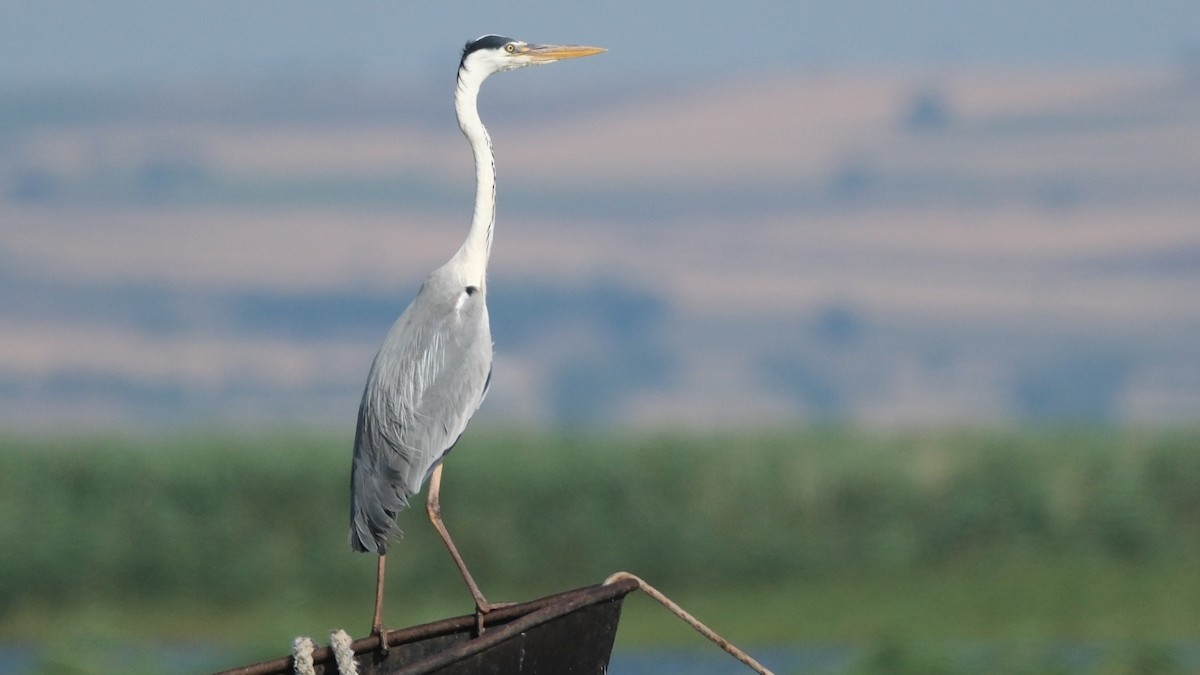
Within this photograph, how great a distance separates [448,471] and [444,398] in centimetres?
1084

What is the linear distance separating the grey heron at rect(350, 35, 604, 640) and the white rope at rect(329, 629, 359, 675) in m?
0.61

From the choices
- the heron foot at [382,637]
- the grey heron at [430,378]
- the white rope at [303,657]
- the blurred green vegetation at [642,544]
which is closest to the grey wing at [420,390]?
the grey heron at [430,378]

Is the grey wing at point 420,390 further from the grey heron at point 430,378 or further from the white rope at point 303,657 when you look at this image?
the white rope at point 303,657

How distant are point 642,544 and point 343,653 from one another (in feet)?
35.1

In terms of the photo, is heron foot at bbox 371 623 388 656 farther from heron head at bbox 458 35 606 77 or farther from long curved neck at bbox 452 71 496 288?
heron head at bbox 458 35 606 77

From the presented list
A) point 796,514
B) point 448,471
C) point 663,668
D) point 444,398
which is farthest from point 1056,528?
point 444,398

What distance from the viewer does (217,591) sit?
14742mm

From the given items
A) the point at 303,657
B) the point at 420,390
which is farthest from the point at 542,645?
the point at 420,390

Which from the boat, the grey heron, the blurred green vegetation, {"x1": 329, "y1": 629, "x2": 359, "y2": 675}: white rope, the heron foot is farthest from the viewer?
the blurred green vegetation

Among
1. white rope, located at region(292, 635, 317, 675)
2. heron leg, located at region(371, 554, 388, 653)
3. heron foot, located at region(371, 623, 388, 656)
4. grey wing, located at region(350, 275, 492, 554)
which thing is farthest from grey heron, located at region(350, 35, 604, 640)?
white rope, located at region(292, 635, 317, 675)

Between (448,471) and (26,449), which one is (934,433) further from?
(26,449)

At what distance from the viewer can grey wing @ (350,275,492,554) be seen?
484 centimetres

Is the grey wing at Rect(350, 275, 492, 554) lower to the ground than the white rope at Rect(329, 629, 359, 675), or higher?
higher

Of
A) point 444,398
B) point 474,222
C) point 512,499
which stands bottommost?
point 512,499
